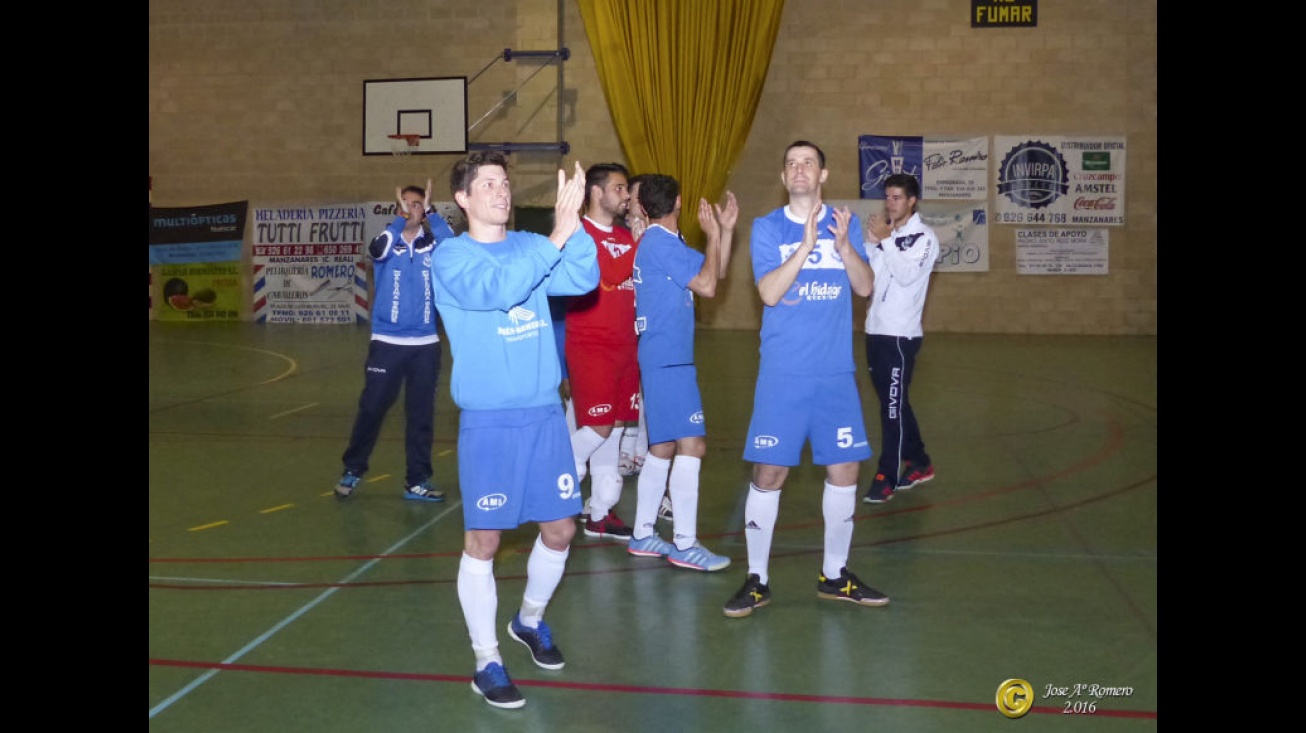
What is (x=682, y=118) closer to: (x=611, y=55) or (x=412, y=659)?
(x=611, y=55)

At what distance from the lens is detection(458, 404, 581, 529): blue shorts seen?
4004 millimetres

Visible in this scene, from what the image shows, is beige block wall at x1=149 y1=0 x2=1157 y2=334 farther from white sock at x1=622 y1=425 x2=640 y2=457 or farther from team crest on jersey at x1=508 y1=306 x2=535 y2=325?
team crest on jersey at x1=508 y1=306 x2=535 y2=325

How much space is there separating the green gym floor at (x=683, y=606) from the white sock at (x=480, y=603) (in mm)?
183

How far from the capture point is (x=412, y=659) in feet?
15.0

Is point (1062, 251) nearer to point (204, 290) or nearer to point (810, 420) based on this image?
point (810, 420)

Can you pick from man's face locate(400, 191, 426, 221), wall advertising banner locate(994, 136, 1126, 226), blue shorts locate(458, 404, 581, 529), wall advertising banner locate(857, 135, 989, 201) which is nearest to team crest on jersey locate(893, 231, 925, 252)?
man's face locate(400, 191, 426, 221)

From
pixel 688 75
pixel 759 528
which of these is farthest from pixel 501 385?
pixel 688 75

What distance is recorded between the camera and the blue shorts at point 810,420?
4.97 metres

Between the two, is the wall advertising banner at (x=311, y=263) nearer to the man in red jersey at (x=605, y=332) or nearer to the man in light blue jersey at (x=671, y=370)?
the man in red jersey at (x=605, y=332)

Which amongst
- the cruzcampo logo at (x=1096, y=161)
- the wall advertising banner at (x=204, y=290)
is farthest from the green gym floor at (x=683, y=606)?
the wall advertising banner at (x=204, y=290)

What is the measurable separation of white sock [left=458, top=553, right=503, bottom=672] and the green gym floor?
18 cm

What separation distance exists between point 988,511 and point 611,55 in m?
13.0

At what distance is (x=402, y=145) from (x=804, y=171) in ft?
52.2

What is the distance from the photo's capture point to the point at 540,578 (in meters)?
4.40
